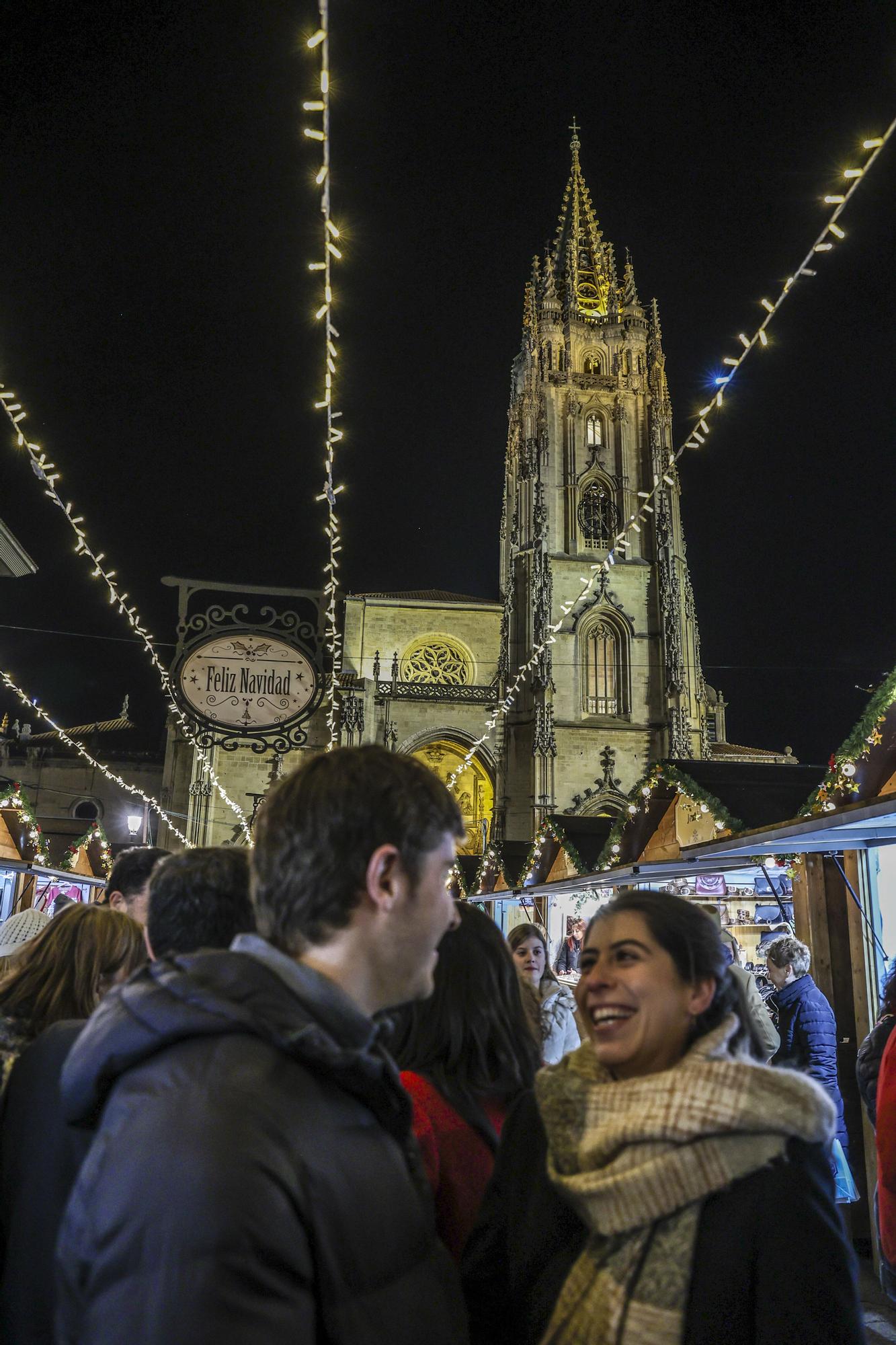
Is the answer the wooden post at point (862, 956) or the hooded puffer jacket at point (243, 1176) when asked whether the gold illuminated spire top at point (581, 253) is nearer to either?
the wooden post at point (862, 956)

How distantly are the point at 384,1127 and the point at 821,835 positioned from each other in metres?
4.68

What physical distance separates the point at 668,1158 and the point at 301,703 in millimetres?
6552

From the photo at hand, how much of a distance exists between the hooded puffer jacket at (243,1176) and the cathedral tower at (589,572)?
2795 centimetres

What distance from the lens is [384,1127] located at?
1.17 meters

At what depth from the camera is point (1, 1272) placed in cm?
170

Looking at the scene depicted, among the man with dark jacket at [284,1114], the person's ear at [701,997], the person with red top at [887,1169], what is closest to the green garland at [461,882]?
the person with red top at [887,1169]

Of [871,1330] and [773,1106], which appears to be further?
[871,1330]

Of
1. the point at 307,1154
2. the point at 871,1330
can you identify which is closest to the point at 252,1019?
the point at 307,1154

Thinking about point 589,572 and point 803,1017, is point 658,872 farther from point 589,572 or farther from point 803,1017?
point 589,572

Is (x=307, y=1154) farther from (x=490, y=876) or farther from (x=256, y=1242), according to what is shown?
(x=490, y=876)

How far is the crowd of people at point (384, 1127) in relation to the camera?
95cm

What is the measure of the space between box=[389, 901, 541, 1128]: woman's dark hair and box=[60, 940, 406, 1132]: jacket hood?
0.78 meters

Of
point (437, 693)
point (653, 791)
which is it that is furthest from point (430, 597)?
point (653, 791)

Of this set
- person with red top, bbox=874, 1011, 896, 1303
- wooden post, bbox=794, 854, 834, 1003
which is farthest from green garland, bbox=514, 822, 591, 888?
person with red top, bbox=874, 1011, 896, 1303
